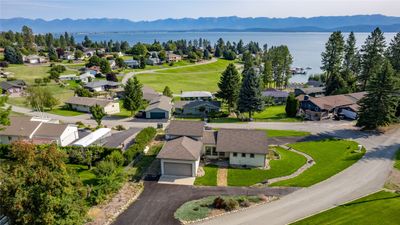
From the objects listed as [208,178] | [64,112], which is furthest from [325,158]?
[64,112]

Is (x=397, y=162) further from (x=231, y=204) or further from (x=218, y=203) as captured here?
(x=218, y=203)

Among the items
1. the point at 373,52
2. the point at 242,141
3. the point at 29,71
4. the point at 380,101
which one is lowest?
the point at 242,141

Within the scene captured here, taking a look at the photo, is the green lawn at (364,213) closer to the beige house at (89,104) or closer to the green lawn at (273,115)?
the green lawn at (273,115)

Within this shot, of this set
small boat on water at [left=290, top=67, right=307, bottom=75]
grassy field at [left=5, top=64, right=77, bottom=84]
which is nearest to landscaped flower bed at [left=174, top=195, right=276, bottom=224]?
grassy field at [left=5, top=64, right=77, bottom=84]

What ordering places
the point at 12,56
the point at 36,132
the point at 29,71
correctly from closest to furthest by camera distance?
the point at 36,132, the point at 29,71, the point at 12,56

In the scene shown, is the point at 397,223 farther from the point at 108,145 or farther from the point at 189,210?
the point at 108,145

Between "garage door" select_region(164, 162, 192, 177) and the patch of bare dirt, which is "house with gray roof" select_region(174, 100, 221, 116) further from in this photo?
the patch of bare dirt

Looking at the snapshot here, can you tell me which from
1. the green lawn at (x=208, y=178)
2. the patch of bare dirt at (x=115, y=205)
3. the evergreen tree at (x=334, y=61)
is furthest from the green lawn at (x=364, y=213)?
the evergreen tree at (x=334, y=61)

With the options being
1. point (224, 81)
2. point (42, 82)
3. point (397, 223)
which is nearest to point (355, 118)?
point (224, 81)
